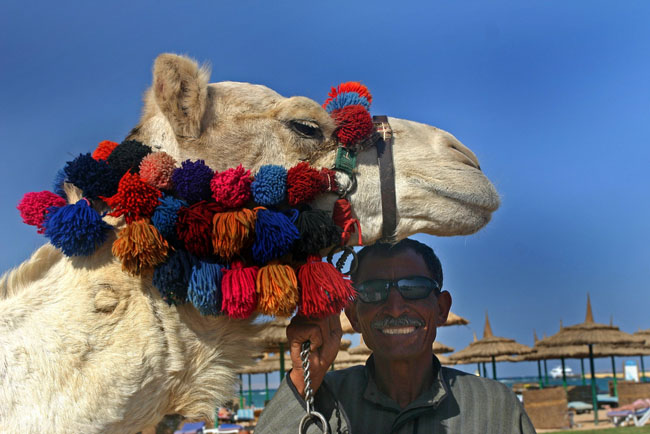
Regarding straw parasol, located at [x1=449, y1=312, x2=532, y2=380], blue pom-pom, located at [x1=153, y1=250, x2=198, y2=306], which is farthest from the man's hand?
straw parasol, located at [x1=449, y1=312, x2=532, y2=380]

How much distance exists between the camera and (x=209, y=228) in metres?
1.95

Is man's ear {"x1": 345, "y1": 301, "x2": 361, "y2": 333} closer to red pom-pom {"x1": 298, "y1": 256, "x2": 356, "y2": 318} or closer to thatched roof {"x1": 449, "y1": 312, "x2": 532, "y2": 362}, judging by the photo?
red pom-pom {"x1": 298, "y1": 256, "x2": 356, "y2": 318}

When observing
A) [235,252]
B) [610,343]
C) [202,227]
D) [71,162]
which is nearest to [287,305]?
[235,252]

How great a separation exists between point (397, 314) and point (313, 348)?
2.27 feet

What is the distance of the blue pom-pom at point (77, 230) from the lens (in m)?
1.93

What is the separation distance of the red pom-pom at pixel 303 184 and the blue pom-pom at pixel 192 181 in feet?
0.91

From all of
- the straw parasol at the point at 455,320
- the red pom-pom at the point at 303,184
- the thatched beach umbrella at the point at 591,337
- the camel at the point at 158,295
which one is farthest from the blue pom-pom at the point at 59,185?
the thatched beach umbrella at the point at 591,337

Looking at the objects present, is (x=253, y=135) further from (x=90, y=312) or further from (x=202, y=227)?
(x=90, y=312)

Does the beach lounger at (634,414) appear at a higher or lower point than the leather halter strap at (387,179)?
lower

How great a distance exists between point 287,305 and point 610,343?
73.4 feet

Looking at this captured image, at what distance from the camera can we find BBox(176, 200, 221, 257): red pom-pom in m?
1.93

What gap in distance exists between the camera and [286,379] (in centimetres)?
196

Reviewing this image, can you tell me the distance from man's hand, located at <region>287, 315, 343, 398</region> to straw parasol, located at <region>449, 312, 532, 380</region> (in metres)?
23.7

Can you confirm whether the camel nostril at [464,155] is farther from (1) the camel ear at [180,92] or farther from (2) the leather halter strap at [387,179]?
(1) the camel ear at [180,92]
